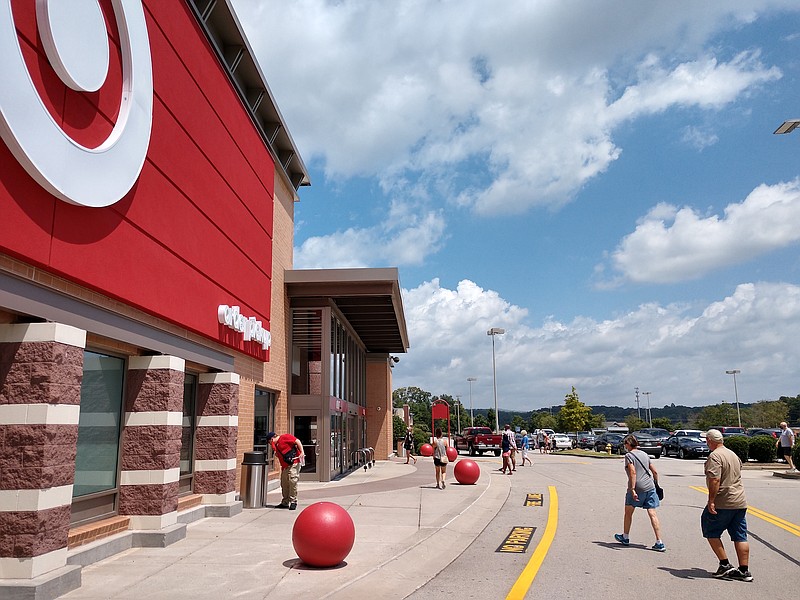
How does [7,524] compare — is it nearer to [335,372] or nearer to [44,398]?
[44,398]

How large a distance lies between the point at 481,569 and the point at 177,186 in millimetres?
7608

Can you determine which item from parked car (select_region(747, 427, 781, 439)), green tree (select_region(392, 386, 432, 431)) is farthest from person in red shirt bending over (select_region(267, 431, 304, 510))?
green tree (select_region(392, 386, 432, 431))

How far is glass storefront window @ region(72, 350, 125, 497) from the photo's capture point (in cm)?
Answer: 887

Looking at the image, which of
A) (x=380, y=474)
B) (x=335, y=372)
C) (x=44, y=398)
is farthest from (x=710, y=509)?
(x=380, y=474)

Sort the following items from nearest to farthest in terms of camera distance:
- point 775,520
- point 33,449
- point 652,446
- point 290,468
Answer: point 33,449 → point 775,520 → point 290,468 → point 652,446

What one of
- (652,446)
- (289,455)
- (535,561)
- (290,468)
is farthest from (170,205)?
(652,446)

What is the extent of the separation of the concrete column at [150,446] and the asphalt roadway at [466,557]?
608mm

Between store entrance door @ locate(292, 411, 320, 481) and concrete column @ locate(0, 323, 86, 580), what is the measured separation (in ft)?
42.6

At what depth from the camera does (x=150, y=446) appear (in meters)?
9.86

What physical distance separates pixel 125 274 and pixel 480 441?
103 ft

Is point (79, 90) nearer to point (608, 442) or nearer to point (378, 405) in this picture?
point (378, 405)

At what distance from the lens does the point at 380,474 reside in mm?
23891

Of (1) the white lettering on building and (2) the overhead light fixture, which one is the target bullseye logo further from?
(2) the overhead light fixture

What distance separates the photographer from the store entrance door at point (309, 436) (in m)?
20.1
